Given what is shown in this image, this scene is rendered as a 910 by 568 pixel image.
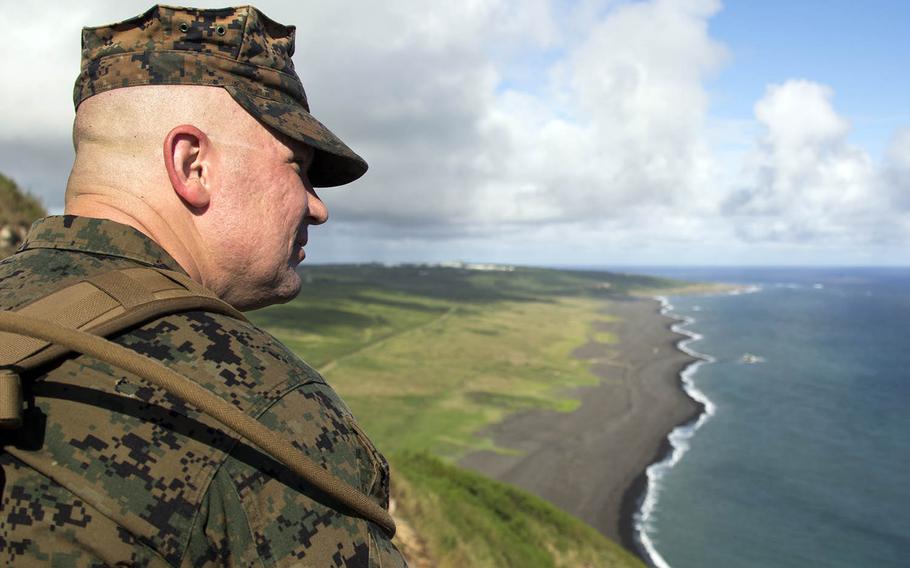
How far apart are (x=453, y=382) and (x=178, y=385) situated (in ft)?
194

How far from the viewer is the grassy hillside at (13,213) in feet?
40.8

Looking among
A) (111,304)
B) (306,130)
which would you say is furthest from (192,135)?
(111,304)

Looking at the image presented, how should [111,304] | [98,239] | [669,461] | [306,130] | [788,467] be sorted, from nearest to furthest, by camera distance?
1. [111,304]
2. [98,239]
3. [306,130]
4. [669,461]
5. [788,467]

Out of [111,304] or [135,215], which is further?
[135,215]

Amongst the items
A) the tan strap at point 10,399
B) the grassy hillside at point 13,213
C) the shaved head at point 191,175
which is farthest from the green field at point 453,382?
the grassy hillside at point 13,213

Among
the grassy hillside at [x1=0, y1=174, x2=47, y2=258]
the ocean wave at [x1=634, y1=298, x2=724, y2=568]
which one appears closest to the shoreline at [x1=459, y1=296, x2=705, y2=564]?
A: the ocean wave at [x1=634, y1=298, x2=724, y2=568]

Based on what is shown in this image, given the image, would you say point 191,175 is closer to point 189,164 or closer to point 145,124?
point 189,164

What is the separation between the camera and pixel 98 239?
1.79m

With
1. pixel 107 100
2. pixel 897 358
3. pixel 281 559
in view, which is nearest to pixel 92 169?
pixel 107 100

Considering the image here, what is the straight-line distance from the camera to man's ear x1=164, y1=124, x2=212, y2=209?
187 centimetres

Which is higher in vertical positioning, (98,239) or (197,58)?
(197,58)

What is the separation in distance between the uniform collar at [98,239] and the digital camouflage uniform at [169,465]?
8 cm

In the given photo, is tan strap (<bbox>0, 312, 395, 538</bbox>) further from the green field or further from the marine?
the green field

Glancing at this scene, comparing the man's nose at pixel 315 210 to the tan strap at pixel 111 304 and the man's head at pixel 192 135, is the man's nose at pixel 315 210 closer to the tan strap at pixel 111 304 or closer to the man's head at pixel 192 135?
the man's head at pixel 192 135
